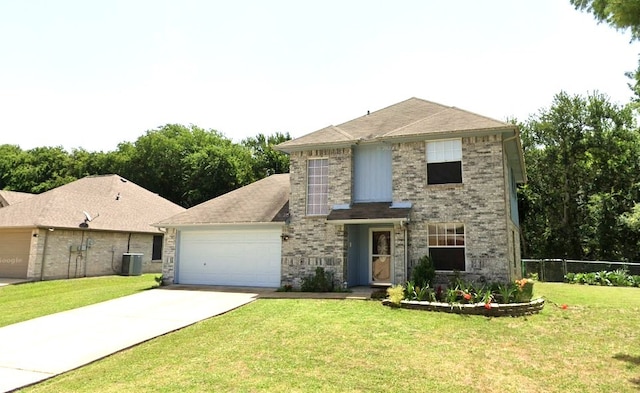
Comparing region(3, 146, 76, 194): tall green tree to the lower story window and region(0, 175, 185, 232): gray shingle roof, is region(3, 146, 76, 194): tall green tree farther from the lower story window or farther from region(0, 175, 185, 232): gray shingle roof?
the lower story window

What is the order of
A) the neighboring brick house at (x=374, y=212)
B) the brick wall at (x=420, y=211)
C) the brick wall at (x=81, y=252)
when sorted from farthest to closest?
1. the brick wall at (x=81, y=252)
2. the neighboring brick house at (x=374, y=212)
3. the brick wall at (x=420, y=211)

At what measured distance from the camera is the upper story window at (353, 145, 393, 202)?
1494 centimetres

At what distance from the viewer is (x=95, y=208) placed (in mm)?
24172

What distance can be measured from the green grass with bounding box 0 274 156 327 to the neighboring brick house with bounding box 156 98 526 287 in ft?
10.1

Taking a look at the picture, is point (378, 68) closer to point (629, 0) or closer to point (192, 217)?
point (629, 0)

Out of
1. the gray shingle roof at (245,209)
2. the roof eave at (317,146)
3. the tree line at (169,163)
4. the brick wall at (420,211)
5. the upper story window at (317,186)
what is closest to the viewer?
the brick wall at (420,211)

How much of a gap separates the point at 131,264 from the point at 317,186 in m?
13.5

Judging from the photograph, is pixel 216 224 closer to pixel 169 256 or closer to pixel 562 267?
pixel 169 256

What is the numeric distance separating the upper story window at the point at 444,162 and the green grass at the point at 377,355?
505 centimetres

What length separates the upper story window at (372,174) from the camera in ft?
49.0

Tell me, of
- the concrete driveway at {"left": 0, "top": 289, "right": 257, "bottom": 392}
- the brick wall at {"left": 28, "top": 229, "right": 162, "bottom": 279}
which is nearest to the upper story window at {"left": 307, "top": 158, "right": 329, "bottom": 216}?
the concrete driveway at {"left": 0, "top": 289, "right": 257, "bottom": 392}

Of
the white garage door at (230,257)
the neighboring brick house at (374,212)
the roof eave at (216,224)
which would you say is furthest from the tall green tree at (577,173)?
the roof eave at (216,224)

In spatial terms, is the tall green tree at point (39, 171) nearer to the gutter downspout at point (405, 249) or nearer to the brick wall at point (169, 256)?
the brick wall at point (169, 256)

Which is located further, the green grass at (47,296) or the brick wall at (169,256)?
the brick wall at (169,256)
